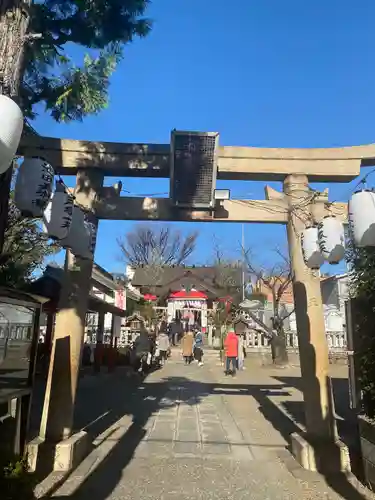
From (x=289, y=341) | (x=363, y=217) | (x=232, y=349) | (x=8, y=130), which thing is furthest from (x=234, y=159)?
(x=289, y=341)

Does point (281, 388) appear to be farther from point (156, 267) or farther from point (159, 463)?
point (156, 267)

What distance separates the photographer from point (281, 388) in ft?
37.1

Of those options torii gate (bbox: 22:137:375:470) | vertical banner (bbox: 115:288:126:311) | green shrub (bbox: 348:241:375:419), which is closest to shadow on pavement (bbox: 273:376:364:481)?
torii gate (bbox: 22:137:375:470)

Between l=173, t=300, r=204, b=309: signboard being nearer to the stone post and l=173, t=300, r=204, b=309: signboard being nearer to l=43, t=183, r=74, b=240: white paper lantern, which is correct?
the stone post

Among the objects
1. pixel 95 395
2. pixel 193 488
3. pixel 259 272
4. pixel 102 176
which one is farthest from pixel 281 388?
pixel 259 272

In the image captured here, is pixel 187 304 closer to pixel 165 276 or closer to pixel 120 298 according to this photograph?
pixel 165 276

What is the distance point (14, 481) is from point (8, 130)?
3104 millimetres

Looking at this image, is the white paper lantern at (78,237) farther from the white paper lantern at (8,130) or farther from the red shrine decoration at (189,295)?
the red shrine decoration at (189,295)

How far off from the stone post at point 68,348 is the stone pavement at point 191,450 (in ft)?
2.14

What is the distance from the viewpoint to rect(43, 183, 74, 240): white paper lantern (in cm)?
479

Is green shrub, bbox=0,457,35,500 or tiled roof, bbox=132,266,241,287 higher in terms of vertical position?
tiled roof, bbox=132,266,241,287

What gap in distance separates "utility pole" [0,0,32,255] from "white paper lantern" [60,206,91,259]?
3.82 ft

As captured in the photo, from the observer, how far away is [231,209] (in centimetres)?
663

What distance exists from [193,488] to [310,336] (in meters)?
Result: 2.59
